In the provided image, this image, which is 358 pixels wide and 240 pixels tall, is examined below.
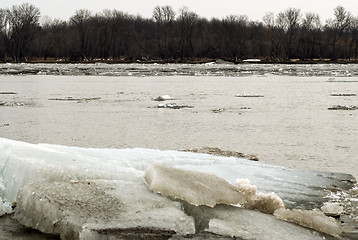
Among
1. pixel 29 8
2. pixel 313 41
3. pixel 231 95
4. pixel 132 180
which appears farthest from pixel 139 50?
pixel 132 180

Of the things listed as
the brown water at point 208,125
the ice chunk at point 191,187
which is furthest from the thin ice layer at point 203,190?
the brown water at point 208,125

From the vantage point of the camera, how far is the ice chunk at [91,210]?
9.93ft

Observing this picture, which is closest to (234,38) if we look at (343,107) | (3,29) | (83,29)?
(83,29)

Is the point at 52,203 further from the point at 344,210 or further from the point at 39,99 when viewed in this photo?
the point at 39,99

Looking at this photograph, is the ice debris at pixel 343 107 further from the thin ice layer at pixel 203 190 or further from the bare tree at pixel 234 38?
the bare tree at pixel 234 38

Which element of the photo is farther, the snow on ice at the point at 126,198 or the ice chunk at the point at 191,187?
the ice chunk at the point at 191,187

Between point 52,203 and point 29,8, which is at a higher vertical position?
point 29,8

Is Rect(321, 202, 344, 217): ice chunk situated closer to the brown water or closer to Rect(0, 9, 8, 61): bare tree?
the brown water

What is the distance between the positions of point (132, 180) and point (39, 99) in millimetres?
11298

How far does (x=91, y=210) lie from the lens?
124 inches

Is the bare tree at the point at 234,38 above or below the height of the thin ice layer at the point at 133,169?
above

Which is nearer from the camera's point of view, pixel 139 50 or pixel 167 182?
pixel 167 182

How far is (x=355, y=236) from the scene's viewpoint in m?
3.40

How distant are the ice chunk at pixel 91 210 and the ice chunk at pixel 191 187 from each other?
0.08 m
